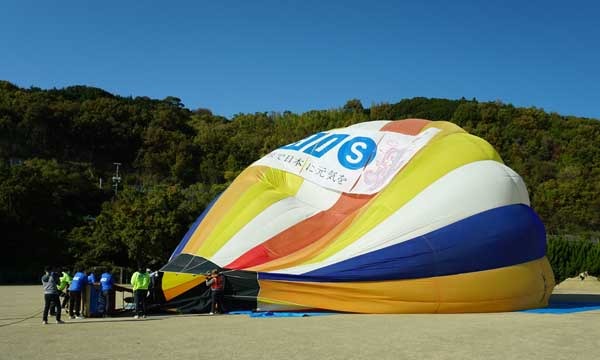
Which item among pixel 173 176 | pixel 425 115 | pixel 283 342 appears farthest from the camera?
pixel 425 115

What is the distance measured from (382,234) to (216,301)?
4023 mm

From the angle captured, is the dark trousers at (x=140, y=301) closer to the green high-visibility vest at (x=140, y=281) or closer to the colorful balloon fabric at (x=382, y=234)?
the green high-visibility vest at (x=140, y=281)

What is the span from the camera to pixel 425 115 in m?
91.6

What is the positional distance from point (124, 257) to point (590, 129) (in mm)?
67760

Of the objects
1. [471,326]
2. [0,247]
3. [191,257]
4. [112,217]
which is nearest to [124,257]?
[112,217]

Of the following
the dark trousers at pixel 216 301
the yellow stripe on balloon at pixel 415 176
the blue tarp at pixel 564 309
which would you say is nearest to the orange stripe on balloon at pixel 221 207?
the dark trousers at pixel 216 301

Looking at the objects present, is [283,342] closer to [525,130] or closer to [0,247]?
[0,247]

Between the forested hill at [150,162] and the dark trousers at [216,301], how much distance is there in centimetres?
2322

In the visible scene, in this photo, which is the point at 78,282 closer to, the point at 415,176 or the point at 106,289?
the point at 106,289

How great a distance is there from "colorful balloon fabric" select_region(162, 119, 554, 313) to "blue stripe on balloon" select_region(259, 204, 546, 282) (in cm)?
2

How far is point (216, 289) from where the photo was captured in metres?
13.7

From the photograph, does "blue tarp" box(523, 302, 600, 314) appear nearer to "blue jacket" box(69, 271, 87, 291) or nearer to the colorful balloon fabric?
the colorful balloon fabric

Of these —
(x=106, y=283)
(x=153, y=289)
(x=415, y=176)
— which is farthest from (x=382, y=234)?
(x=106, y=283)

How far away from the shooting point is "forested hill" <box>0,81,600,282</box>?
125 ft
